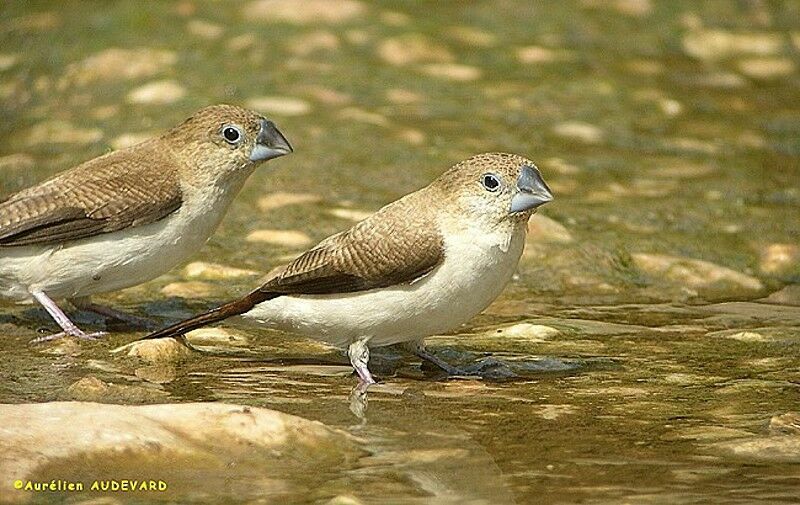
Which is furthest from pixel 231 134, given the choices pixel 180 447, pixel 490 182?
pixel 180 447

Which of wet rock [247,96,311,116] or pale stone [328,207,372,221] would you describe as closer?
pale stone [328,207,372,221]

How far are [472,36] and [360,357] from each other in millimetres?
5968

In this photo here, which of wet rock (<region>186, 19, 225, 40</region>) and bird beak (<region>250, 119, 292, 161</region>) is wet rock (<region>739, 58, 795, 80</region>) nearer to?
wet rock (<region>186, 19, 225, 40</region>)

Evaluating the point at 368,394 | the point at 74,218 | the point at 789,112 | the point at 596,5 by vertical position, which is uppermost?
the point at 596,5

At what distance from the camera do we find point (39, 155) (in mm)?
9820

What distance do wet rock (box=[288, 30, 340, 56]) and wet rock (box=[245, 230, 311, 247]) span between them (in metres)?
3.11

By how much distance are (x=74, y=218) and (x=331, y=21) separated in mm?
5217

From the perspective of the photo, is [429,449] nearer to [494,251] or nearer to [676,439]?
[676,439]

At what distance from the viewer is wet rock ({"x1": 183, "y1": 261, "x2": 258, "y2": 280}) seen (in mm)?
7859

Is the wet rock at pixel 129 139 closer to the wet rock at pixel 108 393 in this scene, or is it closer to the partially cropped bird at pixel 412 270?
the partially cropped bird at pixel 412 270

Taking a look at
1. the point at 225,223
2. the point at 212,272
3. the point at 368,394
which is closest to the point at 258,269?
the point at 212,272

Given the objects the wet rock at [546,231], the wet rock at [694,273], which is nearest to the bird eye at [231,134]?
the wet rock at [546,231]

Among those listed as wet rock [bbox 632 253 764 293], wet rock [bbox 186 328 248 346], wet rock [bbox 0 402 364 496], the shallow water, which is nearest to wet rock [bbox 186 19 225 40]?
the shallow water

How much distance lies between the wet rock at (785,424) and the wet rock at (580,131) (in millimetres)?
5174
